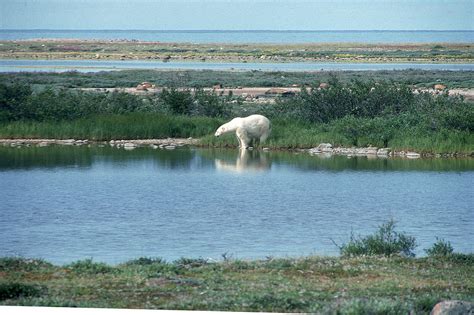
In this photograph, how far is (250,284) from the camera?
7.22 metres

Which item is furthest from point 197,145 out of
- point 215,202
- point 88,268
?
point 88,268

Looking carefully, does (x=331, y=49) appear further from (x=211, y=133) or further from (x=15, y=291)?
(x=15, y=291)

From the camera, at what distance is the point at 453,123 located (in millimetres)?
12070

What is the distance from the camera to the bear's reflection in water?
1283 cm

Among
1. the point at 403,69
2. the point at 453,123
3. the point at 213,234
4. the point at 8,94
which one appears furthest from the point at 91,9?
the point at 453,123

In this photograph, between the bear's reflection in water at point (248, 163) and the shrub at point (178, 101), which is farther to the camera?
the shrub at point (178, 101)

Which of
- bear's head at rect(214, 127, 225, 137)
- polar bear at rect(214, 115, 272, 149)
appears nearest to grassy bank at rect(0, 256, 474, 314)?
polar bear at rect(214, 115, 272, 149)

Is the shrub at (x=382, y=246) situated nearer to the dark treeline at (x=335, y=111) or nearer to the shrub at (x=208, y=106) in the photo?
the dark treeline at (x=335, y=111)

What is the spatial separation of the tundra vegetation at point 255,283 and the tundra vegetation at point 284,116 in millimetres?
4172

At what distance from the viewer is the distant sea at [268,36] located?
28.7 ft

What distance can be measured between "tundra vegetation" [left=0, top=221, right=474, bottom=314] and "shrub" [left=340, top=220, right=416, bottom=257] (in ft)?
0.76

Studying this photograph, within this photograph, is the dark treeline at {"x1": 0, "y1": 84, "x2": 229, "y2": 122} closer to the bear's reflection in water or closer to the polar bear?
the polar bear

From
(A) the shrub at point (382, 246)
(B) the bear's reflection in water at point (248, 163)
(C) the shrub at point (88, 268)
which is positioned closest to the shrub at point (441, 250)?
(A) the shrub at point (382, 246)

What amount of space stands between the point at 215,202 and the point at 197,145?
3.39m
